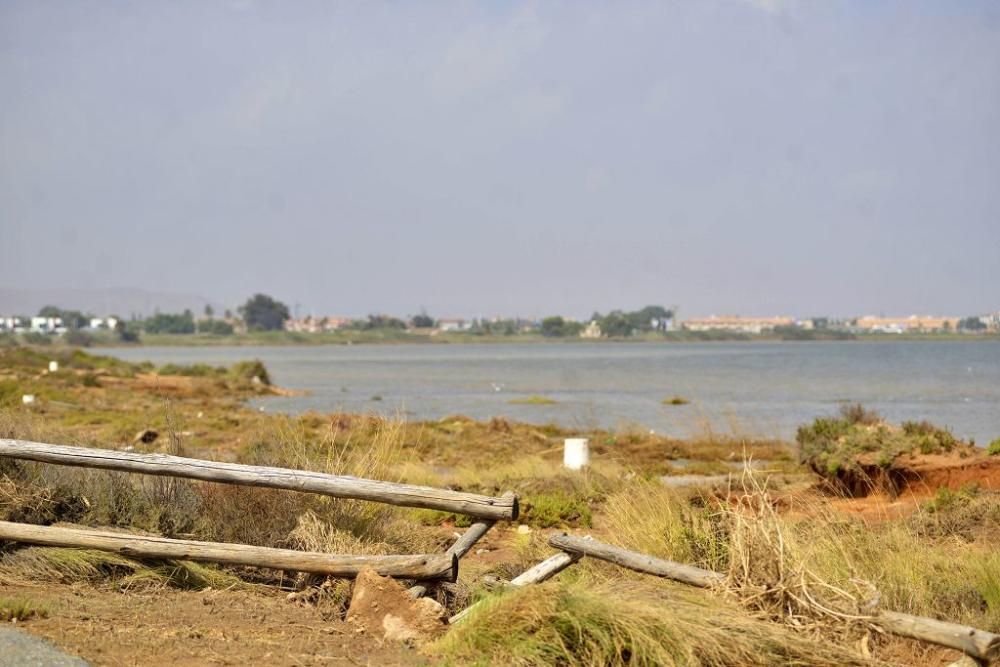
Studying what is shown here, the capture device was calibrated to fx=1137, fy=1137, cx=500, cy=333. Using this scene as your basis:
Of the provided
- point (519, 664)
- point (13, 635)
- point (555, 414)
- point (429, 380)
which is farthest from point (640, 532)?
point (429, 380)

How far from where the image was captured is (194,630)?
7039 millimetres

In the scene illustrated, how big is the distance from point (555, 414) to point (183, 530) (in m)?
33.8

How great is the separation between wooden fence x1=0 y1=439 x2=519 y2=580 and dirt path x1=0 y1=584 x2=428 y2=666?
0.30m

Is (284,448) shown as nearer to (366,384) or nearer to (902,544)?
(902,544)

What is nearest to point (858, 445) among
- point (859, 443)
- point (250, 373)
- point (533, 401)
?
point (859, 443)

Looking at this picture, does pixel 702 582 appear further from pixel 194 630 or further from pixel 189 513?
pixel 189 513

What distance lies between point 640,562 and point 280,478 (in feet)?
8.87

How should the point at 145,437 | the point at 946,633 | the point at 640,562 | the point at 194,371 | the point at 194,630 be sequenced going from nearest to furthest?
the point at 946,633 → the point at 194,630 → the point at 640,562 → the point at 145,437 → the point at 194,371

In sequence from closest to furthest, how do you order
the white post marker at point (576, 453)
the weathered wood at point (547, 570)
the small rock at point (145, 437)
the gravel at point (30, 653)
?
the gravel at point (30, 653), the weathered wood at point (547, 570), the white post marker at point (576, 453), the small rock at point (145, 437)

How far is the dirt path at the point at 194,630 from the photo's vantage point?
259 inches

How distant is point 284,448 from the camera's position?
1095 centimetres

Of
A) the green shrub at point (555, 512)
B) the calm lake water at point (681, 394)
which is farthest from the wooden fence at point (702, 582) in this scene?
the calm lake water at point (681, 394)

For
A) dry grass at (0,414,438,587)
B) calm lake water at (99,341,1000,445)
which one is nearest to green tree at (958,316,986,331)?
calm lake water at (99,341,1000,445)

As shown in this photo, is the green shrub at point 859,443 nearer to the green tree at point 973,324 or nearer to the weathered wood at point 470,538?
the weathered wood at point 470,538
